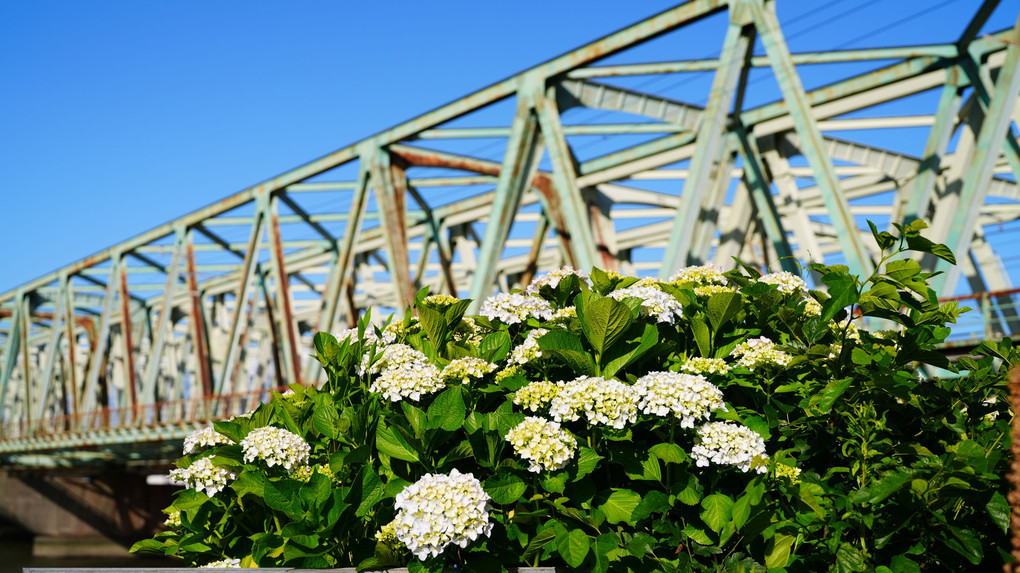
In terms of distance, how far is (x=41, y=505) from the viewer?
134 feet

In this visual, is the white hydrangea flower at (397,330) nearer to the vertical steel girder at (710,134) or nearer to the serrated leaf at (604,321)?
the serrated leaf at (604,321)

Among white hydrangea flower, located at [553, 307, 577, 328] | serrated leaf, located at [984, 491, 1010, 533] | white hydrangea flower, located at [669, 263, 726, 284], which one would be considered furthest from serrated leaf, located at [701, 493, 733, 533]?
white hydrangea flower, located at [669, 263, 726, 284]

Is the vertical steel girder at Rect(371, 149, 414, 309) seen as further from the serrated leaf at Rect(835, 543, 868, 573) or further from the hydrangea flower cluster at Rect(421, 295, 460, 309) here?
the serrated leaf at Rect(835, 543, 868, 573)

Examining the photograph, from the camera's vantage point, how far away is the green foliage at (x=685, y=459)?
2.41 metres

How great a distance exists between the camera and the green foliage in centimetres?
241

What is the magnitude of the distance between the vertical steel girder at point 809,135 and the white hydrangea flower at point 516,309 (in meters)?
7.78

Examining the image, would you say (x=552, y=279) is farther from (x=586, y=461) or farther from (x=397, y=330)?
(x=586, y=461)

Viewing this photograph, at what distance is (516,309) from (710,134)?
8.83 m

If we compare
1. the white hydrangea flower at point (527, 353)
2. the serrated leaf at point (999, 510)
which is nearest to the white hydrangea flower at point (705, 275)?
the white hydrangea flower at point (527, 353)

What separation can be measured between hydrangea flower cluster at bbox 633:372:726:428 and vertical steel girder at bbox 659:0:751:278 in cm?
893

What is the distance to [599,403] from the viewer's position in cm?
241

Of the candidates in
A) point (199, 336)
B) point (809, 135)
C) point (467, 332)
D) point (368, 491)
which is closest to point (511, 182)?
point (809, 135)

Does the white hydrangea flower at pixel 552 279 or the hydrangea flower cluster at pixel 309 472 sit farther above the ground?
the white hydrangea flower at pixel 552 279

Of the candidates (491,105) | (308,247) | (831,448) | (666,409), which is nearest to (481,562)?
(666,409)
